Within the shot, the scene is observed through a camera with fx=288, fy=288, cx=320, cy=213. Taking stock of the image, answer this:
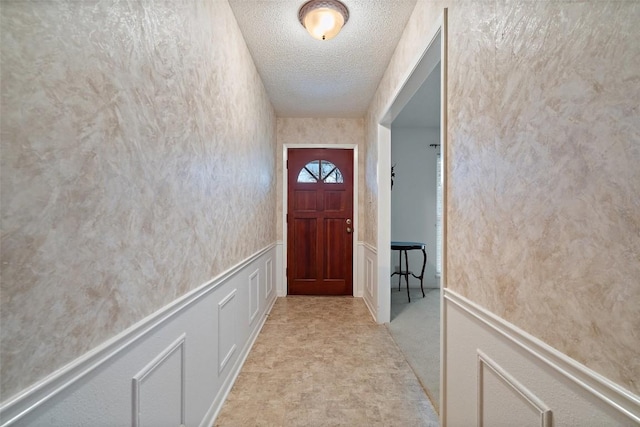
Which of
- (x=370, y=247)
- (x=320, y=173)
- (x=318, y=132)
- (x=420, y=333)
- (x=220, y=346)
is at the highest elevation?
(x=318, y=132)

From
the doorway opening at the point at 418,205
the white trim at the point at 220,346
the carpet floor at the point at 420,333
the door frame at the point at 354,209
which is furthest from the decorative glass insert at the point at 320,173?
the white trim at the point at 220,346

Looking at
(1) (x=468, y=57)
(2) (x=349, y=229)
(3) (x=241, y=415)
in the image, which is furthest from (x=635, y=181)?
(2) (x=349, y=229)

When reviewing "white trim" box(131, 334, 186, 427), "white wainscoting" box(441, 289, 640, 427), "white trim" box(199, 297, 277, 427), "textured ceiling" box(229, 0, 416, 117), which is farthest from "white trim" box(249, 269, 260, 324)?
"textured ceiling" box(229, 0, 416, 117)

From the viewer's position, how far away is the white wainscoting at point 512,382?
652mm

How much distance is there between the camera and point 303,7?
188cm

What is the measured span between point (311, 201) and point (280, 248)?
80 cm

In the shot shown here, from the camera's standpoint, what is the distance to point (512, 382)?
92cm

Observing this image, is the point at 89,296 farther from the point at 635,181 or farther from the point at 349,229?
the point at 349,229

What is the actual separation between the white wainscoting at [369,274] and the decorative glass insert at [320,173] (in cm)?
101

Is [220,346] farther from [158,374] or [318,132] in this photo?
[318,132]

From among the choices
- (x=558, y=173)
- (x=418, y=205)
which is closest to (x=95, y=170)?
(x=558, y=173)

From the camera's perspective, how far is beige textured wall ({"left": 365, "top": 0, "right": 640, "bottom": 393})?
591 millimetres

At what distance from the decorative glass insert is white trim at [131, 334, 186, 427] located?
311 cm

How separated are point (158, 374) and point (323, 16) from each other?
2.12 metres
